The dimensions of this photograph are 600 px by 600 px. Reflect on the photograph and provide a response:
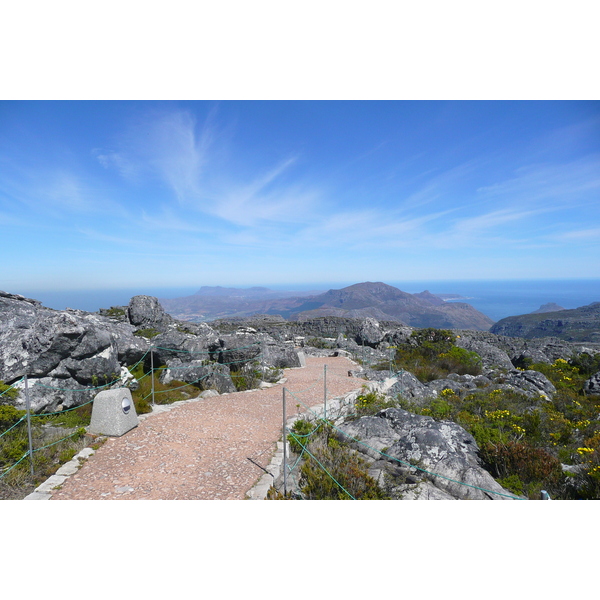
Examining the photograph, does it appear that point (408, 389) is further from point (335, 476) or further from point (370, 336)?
point (370, 336)

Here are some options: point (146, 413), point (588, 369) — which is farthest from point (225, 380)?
point (588, 369)

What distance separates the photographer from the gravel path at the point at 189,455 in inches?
164

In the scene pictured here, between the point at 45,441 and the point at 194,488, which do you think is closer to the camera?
the point at 194,488

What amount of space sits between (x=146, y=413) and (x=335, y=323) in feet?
89.5

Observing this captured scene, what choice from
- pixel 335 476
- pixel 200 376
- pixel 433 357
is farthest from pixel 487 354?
pixel 335 476

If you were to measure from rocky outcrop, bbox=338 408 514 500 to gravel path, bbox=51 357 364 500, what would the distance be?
1.80 m

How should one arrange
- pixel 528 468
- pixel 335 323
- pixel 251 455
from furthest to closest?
1. pixel 335 323
2. pixel 251 455
3. pixel 528 468

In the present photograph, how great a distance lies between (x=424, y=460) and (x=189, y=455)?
3.82 meters

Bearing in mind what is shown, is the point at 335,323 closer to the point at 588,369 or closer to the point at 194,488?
the point at 588,369

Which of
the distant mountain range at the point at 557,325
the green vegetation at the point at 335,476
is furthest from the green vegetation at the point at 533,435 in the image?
the distant mountain range at the point at 557,325

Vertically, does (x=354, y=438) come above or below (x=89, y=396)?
below

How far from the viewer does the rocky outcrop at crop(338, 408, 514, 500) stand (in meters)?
4.33

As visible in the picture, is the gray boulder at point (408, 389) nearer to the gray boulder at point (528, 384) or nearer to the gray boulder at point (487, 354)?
the gray boulder at point (528, 384)

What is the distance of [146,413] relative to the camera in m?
6.87
